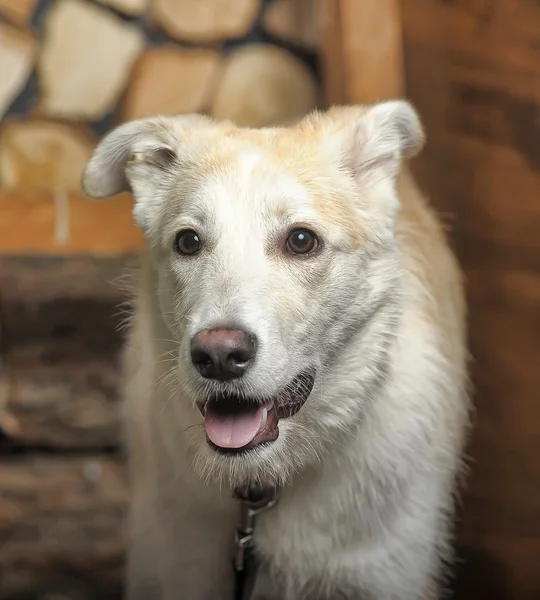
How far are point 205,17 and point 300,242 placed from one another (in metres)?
1.35

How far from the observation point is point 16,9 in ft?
7.58

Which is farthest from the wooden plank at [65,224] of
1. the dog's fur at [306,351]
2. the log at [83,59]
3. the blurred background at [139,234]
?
the dog's fur at [306,351]

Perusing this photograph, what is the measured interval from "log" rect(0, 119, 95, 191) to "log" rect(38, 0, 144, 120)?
6cm

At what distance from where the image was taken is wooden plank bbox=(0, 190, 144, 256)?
7.42 feet

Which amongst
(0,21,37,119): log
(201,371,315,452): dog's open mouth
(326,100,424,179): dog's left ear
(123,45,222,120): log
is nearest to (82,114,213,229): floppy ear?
(326,100,424,179): dog's left ear

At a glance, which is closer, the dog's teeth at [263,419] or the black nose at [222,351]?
the black nose at [222,351]

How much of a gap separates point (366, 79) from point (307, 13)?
49 cm

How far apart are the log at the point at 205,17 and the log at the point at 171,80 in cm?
5

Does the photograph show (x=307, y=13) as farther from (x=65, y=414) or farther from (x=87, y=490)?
(x=87, y=490)

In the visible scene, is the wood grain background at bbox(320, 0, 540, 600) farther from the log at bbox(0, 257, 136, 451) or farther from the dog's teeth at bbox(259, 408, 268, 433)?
the log at bbox(0, 257, 136, 451)

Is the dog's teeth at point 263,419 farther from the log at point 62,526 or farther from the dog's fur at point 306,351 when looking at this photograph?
the log at point 62,526

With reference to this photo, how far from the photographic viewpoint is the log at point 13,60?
2.31 metres

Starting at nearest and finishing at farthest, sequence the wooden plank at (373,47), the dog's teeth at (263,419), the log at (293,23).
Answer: the dog's teeth at (263,419)
the wooden plank at (373,47)
the log at (293,23)

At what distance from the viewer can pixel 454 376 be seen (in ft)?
5.04
